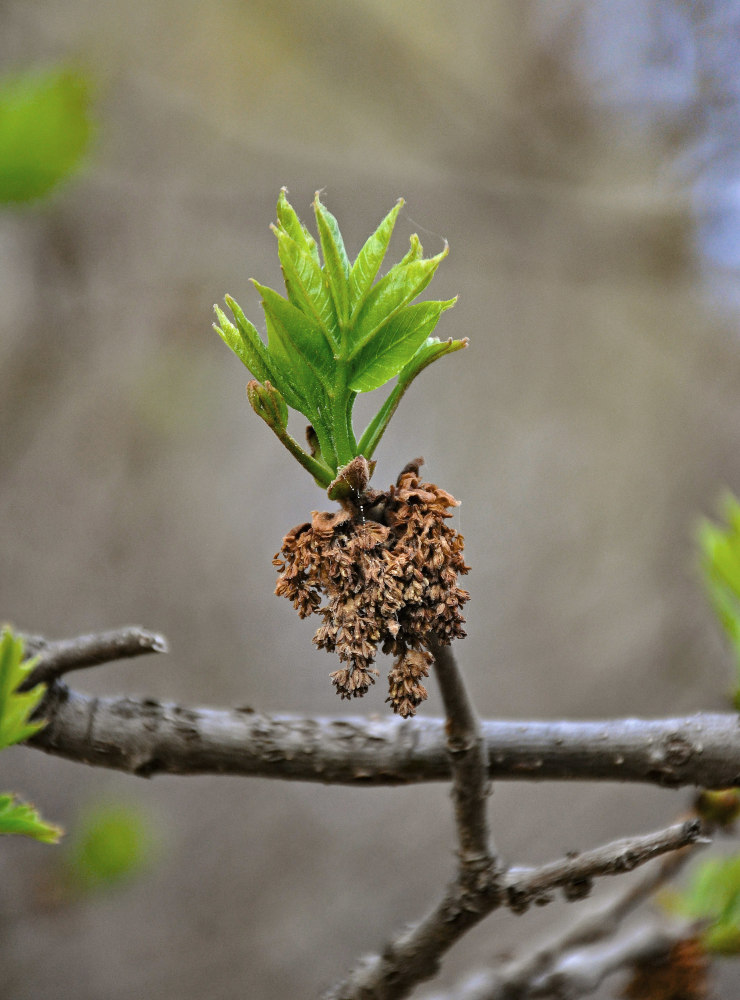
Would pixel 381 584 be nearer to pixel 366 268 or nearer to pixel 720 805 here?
pixel 366 268

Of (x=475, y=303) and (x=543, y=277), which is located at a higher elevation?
(x=475, y=303)

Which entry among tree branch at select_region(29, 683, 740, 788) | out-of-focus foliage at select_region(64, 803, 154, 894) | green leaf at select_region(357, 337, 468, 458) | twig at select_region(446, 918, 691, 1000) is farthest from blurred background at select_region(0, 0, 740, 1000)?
green leaf at select_region(357, 337, 468, 458)

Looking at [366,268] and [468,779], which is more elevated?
[366,268]

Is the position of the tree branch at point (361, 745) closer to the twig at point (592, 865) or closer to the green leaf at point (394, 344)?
the twig at point (592, 865)

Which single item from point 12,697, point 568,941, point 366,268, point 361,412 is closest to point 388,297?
point 366,268

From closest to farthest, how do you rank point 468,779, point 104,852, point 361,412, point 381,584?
1. point 381,584
2. point 468,779
3. point 104,852
4. point 361,412

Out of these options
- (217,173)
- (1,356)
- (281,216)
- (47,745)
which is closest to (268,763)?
(47,745)

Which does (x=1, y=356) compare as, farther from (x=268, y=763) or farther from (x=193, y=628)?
(x=268, y=763)
